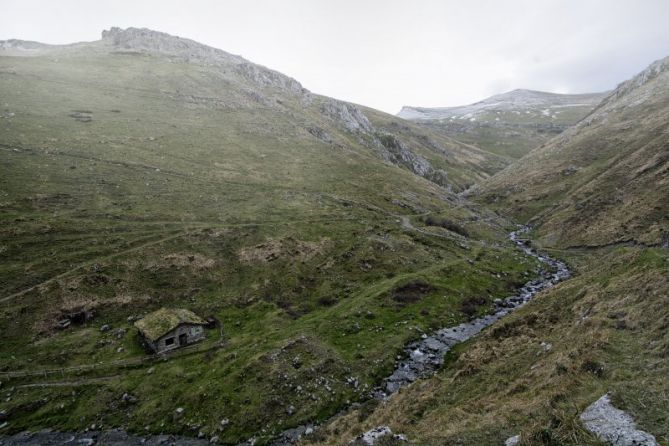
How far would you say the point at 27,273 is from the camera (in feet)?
186

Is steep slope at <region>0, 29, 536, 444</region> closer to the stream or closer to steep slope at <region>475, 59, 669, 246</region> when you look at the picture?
the stream

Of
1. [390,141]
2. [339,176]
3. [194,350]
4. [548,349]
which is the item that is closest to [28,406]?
[194,350]

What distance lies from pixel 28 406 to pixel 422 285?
168 feet

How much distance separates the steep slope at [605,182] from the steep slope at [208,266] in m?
13.7

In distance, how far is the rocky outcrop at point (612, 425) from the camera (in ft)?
52.4

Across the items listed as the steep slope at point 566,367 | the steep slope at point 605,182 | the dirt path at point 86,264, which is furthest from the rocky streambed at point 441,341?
the dirt path at point 86,264

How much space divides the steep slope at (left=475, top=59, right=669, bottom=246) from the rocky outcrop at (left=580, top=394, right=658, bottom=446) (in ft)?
141

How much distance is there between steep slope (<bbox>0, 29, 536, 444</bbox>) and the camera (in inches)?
1582

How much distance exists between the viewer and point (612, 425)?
17.2m

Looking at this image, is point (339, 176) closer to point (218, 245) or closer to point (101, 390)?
point (218, 245)

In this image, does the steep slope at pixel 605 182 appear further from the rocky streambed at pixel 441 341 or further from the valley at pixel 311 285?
the rocky streambed at pixel 441 341

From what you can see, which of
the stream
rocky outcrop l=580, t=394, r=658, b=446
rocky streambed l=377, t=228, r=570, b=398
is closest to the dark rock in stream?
the stream

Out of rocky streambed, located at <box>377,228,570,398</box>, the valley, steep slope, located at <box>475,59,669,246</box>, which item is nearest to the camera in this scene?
the valley

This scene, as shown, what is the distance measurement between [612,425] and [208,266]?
59.8 meters
